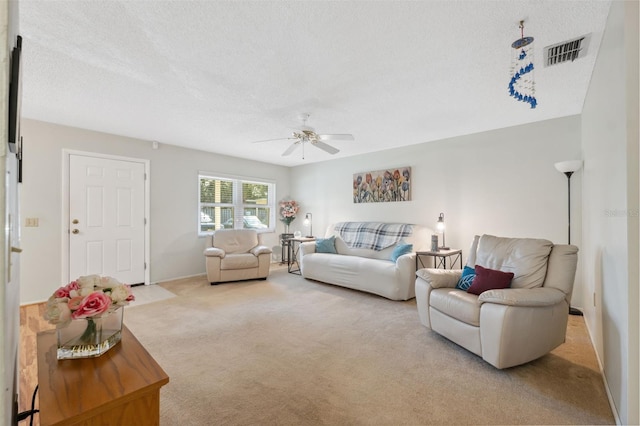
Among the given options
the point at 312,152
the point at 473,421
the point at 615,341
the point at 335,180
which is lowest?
the point at 473,421

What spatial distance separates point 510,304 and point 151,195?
480 centimetres

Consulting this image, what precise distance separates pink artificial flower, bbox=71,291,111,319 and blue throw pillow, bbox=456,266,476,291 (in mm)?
2513

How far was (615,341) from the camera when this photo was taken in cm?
164

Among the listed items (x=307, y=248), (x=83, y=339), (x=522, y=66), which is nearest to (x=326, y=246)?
(x=307, y=248)

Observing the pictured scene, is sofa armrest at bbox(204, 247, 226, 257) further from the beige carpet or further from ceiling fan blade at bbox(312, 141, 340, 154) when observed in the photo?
ceiling fan blade at bbox(312, 141, 340, 154)

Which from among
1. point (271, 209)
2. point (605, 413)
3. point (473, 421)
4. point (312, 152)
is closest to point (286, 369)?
point (473, 421)

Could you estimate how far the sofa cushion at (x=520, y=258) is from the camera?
2291 mm

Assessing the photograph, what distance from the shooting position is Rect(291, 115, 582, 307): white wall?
134 inches

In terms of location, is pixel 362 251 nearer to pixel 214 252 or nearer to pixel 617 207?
pixel 214 252

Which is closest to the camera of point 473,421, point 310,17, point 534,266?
point 473,421

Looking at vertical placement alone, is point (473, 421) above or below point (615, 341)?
below

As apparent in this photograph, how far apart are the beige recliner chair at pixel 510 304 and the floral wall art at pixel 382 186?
2.22m

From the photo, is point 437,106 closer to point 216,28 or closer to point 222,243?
point 216,28

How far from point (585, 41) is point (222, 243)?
4.87 m
